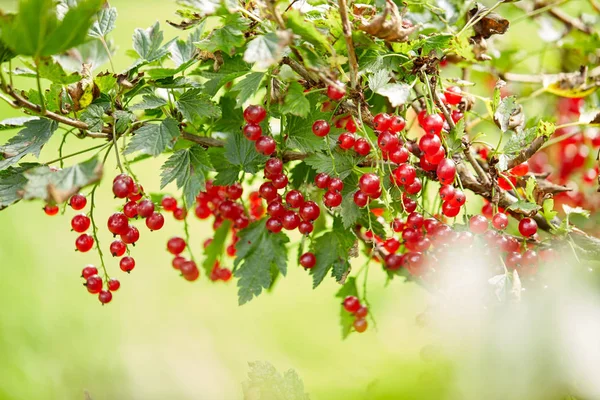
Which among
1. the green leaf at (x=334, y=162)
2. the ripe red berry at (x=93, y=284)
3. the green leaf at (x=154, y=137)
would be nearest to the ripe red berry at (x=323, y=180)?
the green leaf at (x=334, y=162)

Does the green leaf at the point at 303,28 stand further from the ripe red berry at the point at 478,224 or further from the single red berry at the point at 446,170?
the ripe red berry at the point at 478,224

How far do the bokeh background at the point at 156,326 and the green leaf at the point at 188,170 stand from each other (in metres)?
0.63

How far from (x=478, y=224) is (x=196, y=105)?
0.47 m

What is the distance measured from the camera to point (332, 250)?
1042 mm

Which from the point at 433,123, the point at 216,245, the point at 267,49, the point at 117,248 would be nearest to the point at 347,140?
the point at 433,123

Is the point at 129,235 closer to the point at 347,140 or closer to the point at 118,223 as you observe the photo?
the point at 118,223

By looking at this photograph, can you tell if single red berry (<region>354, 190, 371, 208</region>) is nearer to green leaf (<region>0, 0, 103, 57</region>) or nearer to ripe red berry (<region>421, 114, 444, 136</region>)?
ripe red berry (<region>421, 114, 444, 136</region>)

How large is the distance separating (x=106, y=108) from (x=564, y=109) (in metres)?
1.41

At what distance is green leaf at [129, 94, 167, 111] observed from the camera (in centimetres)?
87

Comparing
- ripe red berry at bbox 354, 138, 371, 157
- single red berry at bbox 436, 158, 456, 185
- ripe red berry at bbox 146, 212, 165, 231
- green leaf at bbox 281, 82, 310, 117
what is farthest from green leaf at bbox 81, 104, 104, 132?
single red berry at bbox 436, 158, 456, 185

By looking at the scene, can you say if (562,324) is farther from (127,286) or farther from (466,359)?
(127,286)

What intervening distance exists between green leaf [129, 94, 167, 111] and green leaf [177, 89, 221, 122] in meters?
0.03

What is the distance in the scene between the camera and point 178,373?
1.75 m

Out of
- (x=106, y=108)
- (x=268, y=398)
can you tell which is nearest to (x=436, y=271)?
(x=268, y=398)
